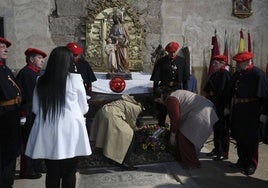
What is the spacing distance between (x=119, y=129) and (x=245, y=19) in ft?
18.2

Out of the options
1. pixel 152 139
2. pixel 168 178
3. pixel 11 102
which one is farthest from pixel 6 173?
pixel 152 139

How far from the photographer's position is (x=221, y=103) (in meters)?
5.04

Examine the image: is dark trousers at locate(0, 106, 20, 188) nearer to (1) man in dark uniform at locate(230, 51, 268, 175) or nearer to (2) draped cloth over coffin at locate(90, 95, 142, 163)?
(2) draped cloth over coffin at locate(90, 95, 142, 163)

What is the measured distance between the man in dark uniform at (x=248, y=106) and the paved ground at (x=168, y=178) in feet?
0.90

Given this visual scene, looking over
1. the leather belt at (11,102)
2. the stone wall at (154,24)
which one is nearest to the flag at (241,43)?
the stone wall at (154,24)

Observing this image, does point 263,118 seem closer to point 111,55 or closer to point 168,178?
point 168,178

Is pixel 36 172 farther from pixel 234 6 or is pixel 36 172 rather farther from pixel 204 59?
pixel 234 6

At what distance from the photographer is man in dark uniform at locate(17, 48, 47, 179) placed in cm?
414

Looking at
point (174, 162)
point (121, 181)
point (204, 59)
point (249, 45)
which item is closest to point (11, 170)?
point (121, 181)

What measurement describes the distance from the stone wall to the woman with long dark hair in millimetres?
4823

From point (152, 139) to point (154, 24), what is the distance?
374 cm

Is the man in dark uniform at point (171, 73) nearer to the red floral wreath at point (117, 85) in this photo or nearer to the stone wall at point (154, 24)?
the red floral wreath at point (117, 85)

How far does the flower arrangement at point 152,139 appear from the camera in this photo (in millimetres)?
4961

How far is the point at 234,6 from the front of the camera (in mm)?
8258
